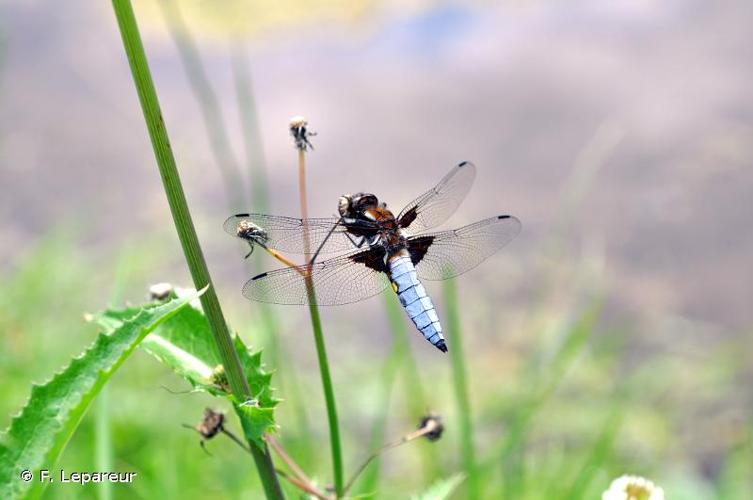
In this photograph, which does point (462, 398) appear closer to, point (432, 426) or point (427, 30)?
point (432, 426)

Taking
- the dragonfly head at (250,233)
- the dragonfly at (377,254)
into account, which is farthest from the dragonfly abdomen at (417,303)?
the dragonfly head at (250,233)

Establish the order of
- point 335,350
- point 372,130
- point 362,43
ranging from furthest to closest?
1. point 362,43
2. point 372,130
3. point 335,350

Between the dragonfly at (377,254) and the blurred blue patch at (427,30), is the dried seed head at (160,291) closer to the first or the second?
the dragonfly at (377,254)

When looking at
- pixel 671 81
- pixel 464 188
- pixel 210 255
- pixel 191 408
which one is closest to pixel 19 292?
pixel 191 408

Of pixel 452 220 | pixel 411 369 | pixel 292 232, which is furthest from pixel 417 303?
pixel 452 220

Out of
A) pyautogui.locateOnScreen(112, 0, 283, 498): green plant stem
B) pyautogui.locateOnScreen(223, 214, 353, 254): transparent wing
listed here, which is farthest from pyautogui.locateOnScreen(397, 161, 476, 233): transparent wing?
pyautogui.locateOnScreen(112, 0, 283, 498): green plant stem

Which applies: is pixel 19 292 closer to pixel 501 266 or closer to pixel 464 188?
pixel 464 188
